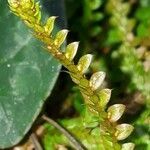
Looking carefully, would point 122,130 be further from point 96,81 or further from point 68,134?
point 68,134

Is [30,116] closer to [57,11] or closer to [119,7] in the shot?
[57,11]

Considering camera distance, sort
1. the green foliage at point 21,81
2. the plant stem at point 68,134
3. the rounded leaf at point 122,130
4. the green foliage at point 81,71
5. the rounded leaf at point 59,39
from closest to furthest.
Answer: the green foliage at point 81,71
the rounded leaf at point 59,39
the rounded leaf at point 122,130
the green foliage at point 21,81
the plant stem at point 68,134

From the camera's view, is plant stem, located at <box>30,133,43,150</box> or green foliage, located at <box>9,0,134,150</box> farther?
plant stem, located at <box>30,133,43,150</box>

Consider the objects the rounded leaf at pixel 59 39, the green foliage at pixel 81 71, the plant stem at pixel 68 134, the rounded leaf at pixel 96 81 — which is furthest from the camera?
the plant stem at pixel 68 134

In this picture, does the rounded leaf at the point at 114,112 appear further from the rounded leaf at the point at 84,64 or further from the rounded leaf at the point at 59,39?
the rounded leaf at the point at 59,39

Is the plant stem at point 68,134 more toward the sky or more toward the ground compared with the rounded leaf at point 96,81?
more toward the ground

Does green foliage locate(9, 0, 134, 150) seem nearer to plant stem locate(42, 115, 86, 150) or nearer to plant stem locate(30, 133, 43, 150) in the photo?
plant stem locate(42, 115, 86, 150)

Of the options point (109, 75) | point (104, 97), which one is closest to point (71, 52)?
point (104, 97)

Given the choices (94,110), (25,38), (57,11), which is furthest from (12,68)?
(94,110)

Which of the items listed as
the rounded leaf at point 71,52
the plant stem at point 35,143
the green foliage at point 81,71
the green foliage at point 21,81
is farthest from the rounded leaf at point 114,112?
the plant stem at point 35,143

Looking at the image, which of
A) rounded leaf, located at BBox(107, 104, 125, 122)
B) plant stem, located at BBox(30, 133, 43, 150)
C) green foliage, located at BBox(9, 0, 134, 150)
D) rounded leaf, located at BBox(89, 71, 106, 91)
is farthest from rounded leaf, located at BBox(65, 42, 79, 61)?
plant stem, located at BBox(30, 133, 43, 150)
